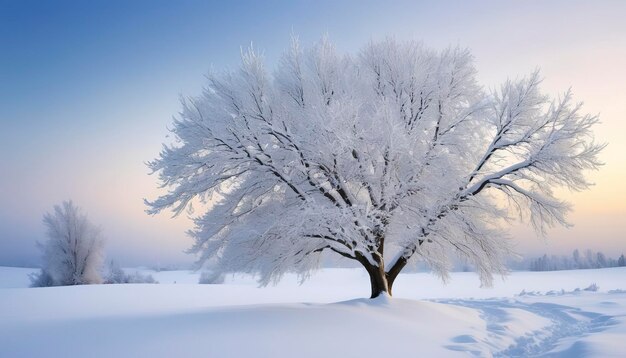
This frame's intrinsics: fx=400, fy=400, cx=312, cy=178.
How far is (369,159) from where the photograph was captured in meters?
11.8

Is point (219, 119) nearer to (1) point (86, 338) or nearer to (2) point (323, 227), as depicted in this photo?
(2) point (323, 227)

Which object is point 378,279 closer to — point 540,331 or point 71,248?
point 540,331

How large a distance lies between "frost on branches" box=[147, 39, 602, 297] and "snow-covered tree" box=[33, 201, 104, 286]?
22489mm

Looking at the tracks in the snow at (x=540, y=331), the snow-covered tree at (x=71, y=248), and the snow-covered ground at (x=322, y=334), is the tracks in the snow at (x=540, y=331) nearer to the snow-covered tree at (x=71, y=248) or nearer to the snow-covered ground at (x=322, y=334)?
the snow-covered ground at (x=322, y=334)

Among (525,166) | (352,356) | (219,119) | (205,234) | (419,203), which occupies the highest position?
(219,119)

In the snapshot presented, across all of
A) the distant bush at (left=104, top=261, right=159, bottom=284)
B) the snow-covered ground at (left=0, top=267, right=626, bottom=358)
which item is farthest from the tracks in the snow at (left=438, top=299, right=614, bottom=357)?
the distant bush at (left=104, top=261, right=159, bottom=284)

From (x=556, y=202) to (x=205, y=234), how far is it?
1144 cm

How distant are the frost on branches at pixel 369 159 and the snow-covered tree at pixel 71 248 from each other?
22489mm

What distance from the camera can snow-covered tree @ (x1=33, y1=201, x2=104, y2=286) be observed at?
30547 mm

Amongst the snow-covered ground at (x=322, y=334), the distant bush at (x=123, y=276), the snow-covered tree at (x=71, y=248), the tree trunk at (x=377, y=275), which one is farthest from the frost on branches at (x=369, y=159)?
the distant bush at (x=123, y=276)

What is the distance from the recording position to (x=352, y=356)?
21.7 ft

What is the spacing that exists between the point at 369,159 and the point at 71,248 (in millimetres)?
28315

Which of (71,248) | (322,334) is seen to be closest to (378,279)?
(322,334)

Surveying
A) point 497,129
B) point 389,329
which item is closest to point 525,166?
point 497,129
